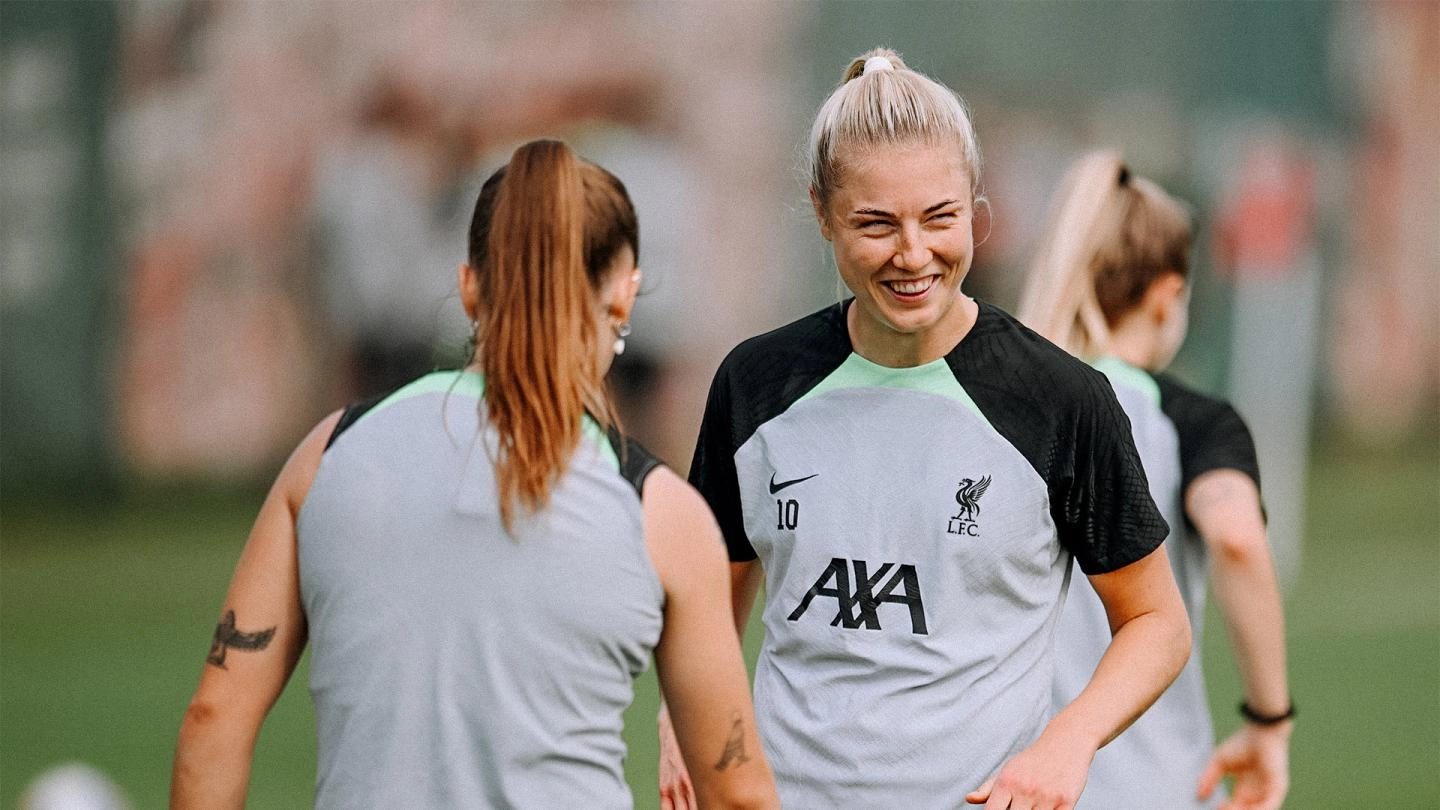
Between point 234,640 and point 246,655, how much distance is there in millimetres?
30

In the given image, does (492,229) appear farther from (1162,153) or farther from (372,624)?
(1162,153)

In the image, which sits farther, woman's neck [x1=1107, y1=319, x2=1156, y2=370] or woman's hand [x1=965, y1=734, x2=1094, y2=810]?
woman's neck [x1=1107, y1=319, x2=1156, y2=370]

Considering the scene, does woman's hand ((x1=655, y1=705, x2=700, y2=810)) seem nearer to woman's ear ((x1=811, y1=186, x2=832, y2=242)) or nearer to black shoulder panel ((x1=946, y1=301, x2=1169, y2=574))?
black shoulder panel ((x1=946, y1=301, x2=1169, y2=574))

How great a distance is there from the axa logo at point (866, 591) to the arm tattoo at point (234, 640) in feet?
3.42

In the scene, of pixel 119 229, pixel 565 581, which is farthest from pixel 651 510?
pixel 119 229

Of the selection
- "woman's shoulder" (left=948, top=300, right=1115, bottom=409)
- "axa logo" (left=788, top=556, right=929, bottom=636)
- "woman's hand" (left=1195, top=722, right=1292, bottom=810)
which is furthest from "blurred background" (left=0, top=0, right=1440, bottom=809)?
"woman's shoulder" (left=948, top=300, right=1115, bottom=409)

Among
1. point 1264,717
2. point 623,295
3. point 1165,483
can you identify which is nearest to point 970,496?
point 623,295

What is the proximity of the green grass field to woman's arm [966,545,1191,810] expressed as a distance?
4.61 m

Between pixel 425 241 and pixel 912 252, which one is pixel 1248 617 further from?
pixel 425 241

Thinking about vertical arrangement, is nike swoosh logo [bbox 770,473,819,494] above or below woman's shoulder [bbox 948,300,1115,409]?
below

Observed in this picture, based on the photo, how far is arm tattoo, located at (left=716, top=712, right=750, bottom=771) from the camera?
321 centimetres

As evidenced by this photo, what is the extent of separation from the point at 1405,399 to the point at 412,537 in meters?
22.0

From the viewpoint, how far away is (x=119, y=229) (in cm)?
1450

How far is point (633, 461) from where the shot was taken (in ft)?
10.1
